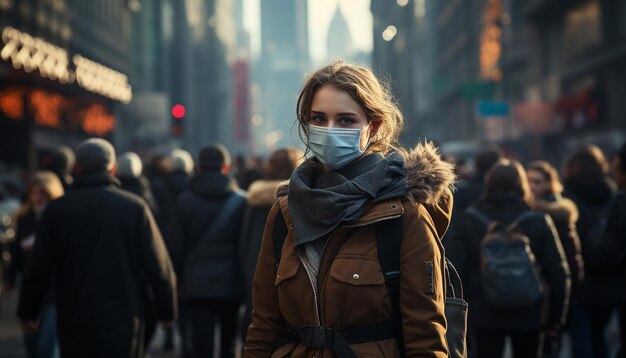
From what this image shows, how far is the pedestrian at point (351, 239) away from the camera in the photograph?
3348mm

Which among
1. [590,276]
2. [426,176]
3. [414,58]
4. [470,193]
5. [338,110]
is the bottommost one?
[590,276]

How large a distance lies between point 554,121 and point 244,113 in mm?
126385

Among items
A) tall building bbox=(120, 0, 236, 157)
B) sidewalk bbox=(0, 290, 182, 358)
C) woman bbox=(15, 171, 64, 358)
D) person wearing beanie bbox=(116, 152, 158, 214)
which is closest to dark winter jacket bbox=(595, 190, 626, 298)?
woman bbox=(15, 171, 64, 358)

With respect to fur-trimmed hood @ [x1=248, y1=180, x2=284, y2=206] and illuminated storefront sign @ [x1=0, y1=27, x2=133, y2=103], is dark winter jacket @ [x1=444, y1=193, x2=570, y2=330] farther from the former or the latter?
illuminated storefront sign @ [x1=0, y1=27, x2=133, y2=103]

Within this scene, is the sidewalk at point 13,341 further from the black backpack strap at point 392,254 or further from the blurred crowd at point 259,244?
the black backpack strap at point 392,254

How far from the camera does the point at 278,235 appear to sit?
3.65 m

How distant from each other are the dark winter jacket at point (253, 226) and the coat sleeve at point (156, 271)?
131 centimetres

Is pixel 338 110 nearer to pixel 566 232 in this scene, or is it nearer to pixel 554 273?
pixel 554 273

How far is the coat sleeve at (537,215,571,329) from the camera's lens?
6645 mm

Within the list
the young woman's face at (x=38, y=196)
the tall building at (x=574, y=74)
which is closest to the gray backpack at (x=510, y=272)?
the young woman's face at (x=38, y=196)

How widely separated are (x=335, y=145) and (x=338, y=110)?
0.45 ft

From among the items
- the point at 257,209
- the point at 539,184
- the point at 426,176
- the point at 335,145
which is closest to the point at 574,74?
the point at 539,184

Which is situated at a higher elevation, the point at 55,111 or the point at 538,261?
the point at 55,111

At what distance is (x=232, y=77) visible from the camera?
603 feet
